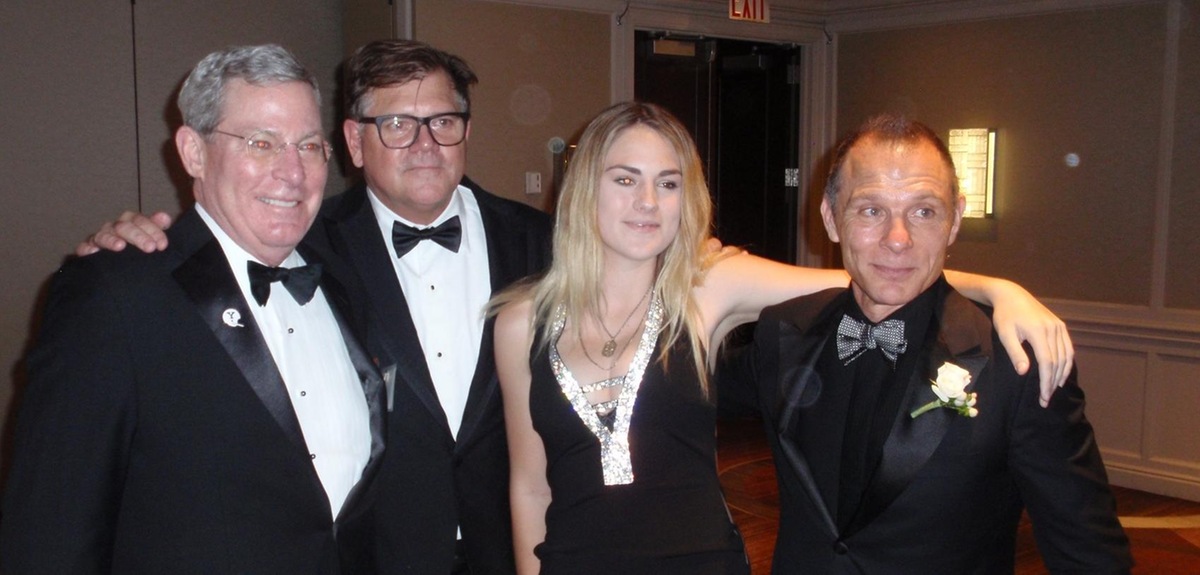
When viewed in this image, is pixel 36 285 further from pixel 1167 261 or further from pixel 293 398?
pixel 1167 261

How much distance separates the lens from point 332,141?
5.79 metres

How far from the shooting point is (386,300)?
2.33 meters

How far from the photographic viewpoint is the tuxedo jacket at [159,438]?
5.06 feet

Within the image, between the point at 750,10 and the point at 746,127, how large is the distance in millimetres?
917

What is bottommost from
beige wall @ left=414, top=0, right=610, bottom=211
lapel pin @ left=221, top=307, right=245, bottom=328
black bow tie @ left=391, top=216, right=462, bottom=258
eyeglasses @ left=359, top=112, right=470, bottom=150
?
lapel pin @ left=221, top=307, right=245, bottom=328

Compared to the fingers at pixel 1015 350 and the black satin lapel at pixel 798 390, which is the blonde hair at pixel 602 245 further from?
the fingers at pixel 1015 350

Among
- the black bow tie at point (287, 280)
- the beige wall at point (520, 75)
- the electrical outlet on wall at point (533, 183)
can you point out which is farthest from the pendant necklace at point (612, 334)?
the electrical outlet on wall at point (533, 183)

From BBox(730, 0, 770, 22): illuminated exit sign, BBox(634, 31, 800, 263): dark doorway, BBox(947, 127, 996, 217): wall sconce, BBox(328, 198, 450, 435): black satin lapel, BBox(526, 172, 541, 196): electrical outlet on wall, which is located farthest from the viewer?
BBox(634, 31, 800, 263): dark doorway

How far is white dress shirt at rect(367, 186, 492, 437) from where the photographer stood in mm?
2387

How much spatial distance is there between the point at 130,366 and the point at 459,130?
1059 millimetres

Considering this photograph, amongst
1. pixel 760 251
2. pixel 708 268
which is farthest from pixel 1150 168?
pixel 708 268

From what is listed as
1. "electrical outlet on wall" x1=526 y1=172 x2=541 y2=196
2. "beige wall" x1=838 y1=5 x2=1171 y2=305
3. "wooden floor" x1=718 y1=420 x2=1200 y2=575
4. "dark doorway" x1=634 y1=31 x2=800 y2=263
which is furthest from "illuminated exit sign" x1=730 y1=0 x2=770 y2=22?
"wooden floor" x1=718 y1=420 x2=1200 y2=575

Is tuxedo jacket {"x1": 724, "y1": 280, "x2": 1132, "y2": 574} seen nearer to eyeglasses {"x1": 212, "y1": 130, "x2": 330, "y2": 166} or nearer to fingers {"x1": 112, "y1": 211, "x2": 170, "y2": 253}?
eyeglasses {"x1": 212, "y1": 130, "x2": 330, "y2": 166}

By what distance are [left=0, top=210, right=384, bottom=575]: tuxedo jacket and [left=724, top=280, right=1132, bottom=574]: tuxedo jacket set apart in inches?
35.6
